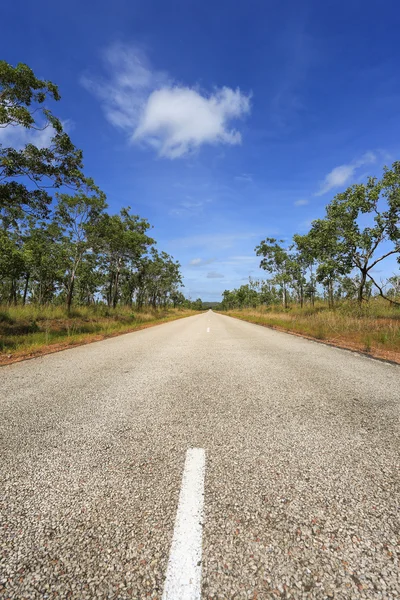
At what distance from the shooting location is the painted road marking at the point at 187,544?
107 centimetres

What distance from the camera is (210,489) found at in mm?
1704

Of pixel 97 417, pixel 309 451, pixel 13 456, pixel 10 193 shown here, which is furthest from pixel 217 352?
pixel 10 193

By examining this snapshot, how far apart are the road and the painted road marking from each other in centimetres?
3

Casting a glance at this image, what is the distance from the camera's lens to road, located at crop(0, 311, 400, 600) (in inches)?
44.5

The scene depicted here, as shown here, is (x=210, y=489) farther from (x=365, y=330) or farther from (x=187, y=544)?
(x=365, y=330)

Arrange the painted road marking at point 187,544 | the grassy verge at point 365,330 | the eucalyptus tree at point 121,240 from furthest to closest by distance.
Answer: the eucalyptus tree at point 121,240 < the grassy verge at point 365,330 < the painted road marking at point 187,544

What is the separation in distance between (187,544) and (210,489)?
0.45m

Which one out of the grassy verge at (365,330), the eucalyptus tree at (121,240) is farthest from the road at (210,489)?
the eucalyptus tree at (121,240)

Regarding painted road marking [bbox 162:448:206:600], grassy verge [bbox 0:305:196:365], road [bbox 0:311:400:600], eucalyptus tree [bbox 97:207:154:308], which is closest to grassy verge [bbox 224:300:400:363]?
road [bbox 0:311:400:600]

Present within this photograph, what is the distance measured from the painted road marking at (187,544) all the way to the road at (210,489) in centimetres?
3

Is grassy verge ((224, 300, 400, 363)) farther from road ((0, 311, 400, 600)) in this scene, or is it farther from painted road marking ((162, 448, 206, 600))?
painted road marking ((162, 448, 206, 600))

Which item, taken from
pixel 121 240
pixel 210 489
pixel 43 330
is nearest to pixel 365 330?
pixel 210 489

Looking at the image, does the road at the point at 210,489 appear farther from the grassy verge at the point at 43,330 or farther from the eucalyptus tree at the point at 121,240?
the eucalyptus tree at the point at 121,240

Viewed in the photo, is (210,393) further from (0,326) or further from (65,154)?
(0,326)
